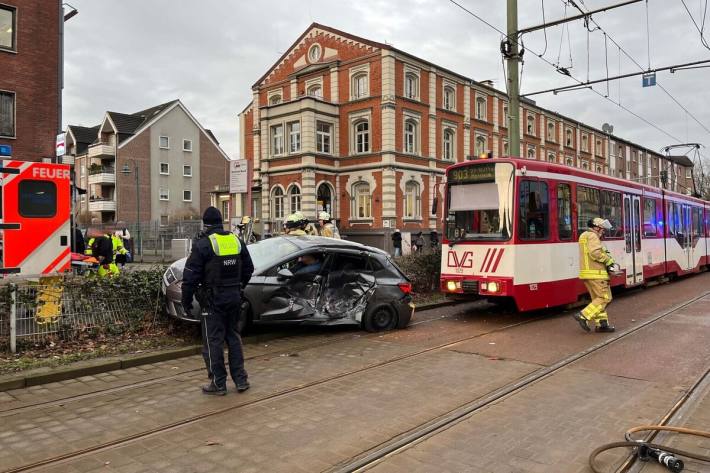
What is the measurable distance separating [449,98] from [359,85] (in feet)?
24.4

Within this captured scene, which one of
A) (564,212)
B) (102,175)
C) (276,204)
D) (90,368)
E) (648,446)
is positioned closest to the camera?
(648,446)

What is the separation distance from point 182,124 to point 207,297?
54158mm

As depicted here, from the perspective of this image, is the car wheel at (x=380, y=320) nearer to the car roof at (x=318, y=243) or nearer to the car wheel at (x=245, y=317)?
the car roof at (x=318, y=243)

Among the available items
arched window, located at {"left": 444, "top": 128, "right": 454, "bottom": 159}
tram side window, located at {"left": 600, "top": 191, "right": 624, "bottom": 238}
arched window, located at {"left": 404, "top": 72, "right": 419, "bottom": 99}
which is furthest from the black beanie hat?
arched window, located at {"left": 444, "top": 128, "right": 454, "bottom": 159}

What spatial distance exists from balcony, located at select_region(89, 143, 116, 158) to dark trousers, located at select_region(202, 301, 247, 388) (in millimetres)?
50873

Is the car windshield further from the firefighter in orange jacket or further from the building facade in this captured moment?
the building facade

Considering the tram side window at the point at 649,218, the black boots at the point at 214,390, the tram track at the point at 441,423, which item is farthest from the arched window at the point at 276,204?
the black boots at the point at 214,390

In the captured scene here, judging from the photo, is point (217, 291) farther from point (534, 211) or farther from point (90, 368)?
point (534, 211)

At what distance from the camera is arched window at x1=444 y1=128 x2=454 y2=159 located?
39906 millimetres

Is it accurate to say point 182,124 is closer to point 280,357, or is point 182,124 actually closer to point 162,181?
point 162,181

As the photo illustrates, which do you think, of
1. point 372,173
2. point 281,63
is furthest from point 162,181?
point 372,173

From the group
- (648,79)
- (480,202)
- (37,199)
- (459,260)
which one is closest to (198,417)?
(37,199)

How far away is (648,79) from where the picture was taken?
15.2 meters

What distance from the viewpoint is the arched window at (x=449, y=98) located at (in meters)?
39.6
